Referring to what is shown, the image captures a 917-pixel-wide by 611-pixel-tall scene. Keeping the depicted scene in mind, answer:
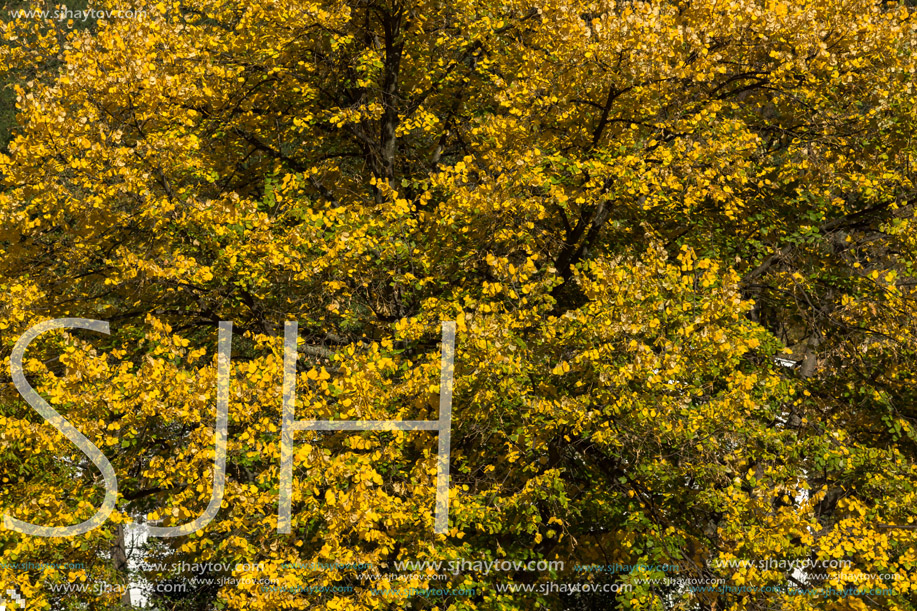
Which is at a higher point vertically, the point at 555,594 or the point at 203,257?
the point at 203,257

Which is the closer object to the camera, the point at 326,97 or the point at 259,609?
the point at 259,609

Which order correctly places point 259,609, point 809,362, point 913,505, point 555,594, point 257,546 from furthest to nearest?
point 809,362 → point 555,594 → point 913,505 → point 257,546 → point 259,609

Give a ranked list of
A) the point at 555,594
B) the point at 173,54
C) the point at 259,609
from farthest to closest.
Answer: the point at 173,54, the point at 555,594, the point at 259,609

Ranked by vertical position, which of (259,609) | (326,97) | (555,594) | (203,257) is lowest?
(555,594)

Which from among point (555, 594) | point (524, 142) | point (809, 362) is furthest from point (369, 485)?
point (809, 362)

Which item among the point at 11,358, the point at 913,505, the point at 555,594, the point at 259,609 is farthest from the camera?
the point at 555,594

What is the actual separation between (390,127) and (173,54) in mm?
3165

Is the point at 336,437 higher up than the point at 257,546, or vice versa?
the point at 336,437

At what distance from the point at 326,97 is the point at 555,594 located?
7.59 meters

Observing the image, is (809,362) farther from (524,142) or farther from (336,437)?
(336,437)

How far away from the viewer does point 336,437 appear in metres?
7.24

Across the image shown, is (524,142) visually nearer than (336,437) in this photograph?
No

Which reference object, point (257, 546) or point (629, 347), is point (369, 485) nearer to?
point (257, 546)

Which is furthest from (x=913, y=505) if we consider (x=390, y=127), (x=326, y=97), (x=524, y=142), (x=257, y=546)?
(x=326, y=97)
